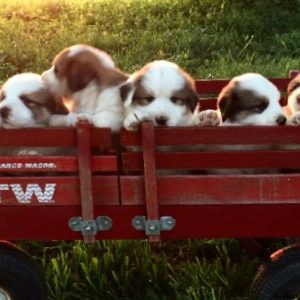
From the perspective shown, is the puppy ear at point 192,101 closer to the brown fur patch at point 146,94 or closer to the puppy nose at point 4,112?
the brown fur patch at point 146,94

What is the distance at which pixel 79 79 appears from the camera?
448 centimetres

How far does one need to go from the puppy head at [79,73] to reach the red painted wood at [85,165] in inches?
39.2

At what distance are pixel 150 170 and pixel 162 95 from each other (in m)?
0.77

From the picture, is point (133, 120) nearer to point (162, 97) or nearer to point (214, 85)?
point (162, 97)

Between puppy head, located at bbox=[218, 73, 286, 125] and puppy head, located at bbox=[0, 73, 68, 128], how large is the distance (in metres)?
0.94

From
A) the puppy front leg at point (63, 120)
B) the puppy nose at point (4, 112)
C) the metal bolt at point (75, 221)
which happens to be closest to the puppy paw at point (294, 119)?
the puppy front leg at point (63, 120)

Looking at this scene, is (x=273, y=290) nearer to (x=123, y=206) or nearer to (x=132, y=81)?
(x=123, y=206)

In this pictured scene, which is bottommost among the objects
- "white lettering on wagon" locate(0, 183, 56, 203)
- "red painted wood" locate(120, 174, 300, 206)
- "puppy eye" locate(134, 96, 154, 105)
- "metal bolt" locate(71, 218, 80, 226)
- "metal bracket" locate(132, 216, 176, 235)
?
"metal bracket" locate(132, 216, 176, 235)

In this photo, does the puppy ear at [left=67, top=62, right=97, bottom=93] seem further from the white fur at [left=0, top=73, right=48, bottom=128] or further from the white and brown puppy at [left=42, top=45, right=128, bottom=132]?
the white fur at [left=0, top=73, right=48, bottom=128]

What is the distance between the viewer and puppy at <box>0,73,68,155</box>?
13.8 ft

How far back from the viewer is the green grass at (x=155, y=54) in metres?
4.57

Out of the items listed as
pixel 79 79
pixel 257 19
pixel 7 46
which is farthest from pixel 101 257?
pixel 257 19

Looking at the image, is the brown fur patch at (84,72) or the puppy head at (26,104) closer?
the puppy head at (26,104)

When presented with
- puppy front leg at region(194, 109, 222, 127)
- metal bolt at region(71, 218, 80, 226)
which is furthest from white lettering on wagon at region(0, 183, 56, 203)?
puppy front leg at region(194, 109, 222, 127)
